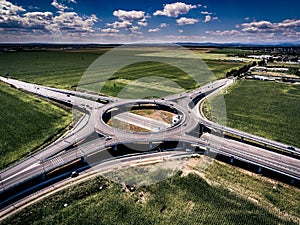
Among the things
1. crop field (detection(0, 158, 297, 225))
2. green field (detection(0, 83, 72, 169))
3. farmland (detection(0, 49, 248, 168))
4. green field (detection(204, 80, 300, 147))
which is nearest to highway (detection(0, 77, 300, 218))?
green field (detection(0, 83, 72, 169))

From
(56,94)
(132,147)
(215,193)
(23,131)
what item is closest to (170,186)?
(215,193)

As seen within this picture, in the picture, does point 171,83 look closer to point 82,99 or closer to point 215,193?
point 82,99

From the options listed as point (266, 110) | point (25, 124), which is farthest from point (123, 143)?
point (266, 110)

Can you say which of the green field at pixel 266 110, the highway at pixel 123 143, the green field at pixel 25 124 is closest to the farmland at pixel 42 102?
the green field at pixel 25 124

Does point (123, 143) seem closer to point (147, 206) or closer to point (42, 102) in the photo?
point (147, 206)

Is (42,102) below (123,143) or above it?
above

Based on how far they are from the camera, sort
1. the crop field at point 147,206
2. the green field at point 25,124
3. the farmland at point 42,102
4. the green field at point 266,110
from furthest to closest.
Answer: the green field at point 266,110 → the farmland at point 42,102 → the green field at point 25,124 → the crop field at point 147,206

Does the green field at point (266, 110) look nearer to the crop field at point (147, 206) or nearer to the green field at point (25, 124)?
the crop field at point (147, 206)
